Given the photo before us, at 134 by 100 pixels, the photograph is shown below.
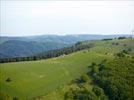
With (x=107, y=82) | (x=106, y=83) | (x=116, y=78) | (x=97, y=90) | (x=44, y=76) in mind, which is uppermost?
(x=116, y=78)

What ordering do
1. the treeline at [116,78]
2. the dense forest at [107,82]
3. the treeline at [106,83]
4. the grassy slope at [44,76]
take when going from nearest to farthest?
the grassy slope at [44,76]
the treeline at [106,83]
the dense forest at [107,82]
the treeline at [116,78]

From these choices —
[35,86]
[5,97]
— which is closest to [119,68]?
[35,86]

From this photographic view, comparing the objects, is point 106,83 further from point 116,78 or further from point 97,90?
point 97,90

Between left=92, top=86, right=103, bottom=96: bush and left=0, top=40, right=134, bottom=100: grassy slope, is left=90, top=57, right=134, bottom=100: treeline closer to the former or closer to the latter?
left=92, top=86, right=103, bottom=96: bush

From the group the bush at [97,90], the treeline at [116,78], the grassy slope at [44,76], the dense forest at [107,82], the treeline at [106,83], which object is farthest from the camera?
the treeline at [116,78]

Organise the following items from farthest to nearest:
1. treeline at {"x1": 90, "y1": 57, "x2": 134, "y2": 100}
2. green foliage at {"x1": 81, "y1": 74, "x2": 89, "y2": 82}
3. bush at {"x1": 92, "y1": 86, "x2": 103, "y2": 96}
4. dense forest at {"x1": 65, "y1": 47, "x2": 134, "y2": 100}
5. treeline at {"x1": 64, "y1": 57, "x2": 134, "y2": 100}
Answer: green foliage at {"x1": 81, "y1": 74, "x2": 89, "y2": 82} → treeline at {"x1": 90, "y1": 57, "x2": 134, "y2": 100} → bush at {"x1": 92, "y1": 86, "x2": 103, "y2": 96} → dense forest at {"x1": 65, "y1": 47, "x2": 134, "y2": 100} → treeline at {"x1": 64, "y1": 57, "x2": 134, "y2": 100}

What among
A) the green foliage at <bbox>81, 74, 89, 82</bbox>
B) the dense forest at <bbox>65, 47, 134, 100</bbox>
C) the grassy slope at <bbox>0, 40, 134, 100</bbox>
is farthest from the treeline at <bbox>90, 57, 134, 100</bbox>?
the grassy slope at <bbox>0, 40, 134, 100</bbox>

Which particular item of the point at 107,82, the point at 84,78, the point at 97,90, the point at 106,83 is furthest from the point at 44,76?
the point at 107,82

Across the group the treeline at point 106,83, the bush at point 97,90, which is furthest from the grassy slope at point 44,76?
the bush at point 97,90

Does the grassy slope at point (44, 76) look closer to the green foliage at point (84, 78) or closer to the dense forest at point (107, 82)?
the green foliage at point (84, 78)
